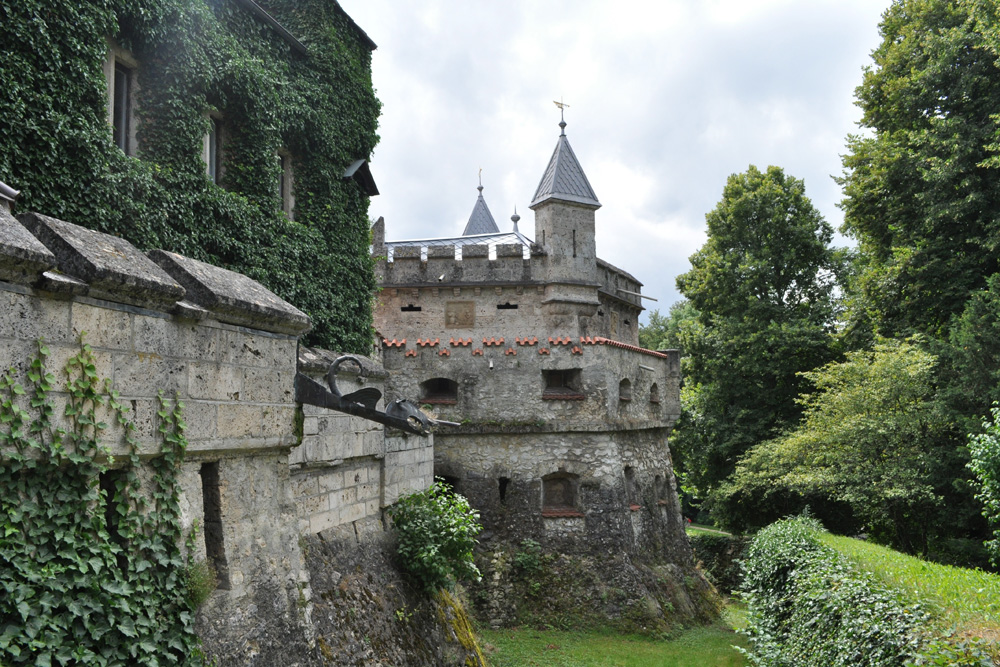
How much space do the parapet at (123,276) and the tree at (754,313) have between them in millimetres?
19609

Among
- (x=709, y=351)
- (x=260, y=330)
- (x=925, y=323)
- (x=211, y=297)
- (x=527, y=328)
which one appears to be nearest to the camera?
(x=211, y=297)

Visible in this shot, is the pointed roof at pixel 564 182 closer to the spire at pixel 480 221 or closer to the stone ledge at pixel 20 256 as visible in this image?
the spire at pixel 480 221

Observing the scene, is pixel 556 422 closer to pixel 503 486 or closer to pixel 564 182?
pixel 503 486

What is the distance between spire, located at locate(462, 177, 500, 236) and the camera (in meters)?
29.8

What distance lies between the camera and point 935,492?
15961 mm

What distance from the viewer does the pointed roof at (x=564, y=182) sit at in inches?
776

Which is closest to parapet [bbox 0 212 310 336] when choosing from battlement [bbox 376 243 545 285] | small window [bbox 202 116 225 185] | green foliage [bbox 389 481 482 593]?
small window [bbox 202 116 225 185]

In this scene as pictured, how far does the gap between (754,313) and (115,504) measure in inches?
853

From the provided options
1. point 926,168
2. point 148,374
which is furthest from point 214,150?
point 926,168

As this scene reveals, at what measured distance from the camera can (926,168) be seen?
58.9ft

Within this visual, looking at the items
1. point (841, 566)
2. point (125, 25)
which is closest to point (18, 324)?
point (125, 25)

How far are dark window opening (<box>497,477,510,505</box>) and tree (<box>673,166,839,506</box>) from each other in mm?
9366

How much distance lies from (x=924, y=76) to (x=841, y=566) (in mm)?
13305

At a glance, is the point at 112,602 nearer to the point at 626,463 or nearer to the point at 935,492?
the point at 626,463
